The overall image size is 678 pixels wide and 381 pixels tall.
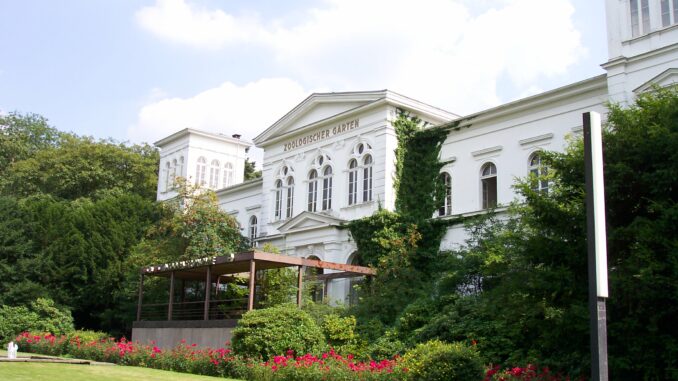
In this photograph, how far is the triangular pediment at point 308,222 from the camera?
31453mm

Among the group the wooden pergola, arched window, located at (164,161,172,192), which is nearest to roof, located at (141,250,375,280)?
the wooden pergola

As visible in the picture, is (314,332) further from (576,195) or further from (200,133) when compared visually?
(200,133)

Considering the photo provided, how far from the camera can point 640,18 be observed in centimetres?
2311

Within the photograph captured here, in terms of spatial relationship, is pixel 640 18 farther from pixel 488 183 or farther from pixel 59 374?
pixel 59 374

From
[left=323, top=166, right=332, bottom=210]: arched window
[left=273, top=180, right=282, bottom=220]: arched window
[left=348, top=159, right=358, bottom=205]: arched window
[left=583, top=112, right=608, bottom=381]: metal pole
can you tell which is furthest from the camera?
[left=273, top=180, right=282, bottom=220]: arched window

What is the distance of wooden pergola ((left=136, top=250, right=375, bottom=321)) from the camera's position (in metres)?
22.8

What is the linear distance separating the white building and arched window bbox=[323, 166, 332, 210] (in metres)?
0.06

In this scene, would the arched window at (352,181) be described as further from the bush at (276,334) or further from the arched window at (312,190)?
the bush at (276,334)

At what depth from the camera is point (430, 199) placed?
97.3 ft

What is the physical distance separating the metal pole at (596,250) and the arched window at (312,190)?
86.4 feet

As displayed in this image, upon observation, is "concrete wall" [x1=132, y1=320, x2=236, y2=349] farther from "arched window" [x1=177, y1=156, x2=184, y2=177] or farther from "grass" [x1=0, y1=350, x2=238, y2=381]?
"arched window" [x1=177, y1=156, x2=184, y2=177]

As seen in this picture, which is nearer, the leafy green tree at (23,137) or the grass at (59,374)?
the grass at (59,374)

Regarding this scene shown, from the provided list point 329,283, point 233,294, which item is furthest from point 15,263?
point 329,283

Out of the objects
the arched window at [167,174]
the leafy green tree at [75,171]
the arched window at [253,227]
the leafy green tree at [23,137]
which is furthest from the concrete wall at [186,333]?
the leafy green tree at [23,137]
